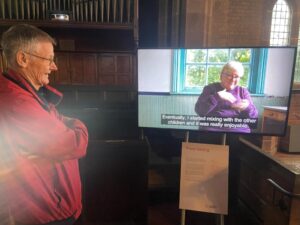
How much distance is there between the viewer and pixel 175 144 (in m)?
2.42

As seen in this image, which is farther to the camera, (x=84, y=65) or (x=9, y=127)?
(x=84, y=65)

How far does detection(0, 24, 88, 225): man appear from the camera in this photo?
3.86ft

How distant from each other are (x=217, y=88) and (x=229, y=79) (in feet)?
0.33

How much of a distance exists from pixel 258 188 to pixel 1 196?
68.9 inches

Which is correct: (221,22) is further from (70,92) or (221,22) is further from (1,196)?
(1,196)

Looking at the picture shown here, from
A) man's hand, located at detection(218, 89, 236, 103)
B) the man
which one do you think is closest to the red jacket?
the man

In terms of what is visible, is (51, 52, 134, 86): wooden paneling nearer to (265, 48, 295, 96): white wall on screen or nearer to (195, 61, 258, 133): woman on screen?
(195, 61, 258, 133): woman on screen

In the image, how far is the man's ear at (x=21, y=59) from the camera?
1186mm

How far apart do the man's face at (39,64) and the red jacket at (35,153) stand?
60 mm

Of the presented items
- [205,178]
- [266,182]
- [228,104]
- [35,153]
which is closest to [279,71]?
[228,104]

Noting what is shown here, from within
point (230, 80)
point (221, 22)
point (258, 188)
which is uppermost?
point (221, 22)

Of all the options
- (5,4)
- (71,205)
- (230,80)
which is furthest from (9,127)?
(230,80)

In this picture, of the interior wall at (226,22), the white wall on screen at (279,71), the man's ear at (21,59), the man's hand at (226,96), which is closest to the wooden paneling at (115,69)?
the interior wall at (226,22)

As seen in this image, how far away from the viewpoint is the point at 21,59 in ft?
3.92
